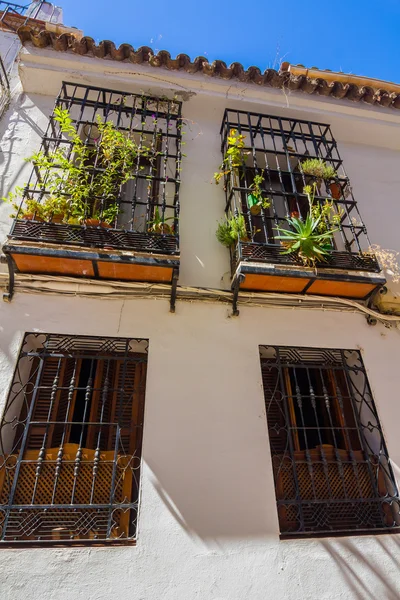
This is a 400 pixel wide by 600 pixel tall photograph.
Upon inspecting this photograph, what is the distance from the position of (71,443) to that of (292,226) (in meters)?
2.94

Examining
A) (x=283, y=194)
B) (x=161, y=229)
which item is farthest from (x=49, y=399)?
(x=283, y=194)

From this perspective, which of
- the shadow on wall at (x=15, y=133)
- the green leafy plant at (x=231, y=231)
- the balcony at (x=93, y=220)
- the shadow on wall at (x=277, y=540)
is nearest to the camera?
the shadow on wall at (x=277, y=540)

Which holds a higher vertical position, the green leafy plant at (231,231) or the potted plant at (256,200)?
the potted plant at (256,200)

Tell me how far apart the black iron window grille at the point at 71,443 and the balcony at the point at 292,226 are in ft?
4.57

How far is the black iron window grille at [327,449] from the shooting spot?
112 inches

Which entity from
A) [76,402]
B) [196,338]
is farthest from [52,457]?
[196,338]

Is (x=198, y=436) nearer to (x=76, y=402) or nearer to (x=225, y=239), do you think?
(x=76, y=402)

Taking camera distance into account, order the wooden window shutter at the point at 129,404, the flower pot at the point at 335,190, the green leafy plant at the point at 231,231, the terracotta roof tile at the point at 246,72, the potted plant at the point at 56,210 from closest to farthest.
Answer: the wooden window shutter at the point at 129,404
the potted plant at the point at 56,210
the green leafy plant at the point at 231,231
the flower pot at the point at 335,190
the terracotta roof tile at the point at 246,72

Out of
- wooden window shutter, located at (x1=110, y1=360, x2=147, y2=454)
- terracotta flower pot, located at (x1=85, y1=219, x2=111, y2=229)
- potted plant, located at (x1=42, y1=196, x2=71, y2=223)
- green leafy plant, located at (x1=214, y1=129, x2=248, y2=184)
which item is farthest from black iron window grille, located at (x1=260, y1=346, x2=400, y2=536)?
potted plant, located at (x1=42, y1=196, x2=71, y2=223)

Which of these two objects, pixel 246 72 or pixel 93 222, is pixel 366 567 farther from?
pixel 246 72

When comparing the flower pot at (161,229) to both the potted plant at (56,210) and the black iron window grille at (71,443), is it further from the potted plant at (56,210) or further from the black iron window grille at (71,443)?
the black iron window grille at (71,443)

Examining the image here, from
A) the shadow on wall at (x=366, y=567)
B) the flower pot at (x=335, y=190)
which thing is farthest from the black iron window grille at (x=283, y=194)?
the shadow on wall at (x=366, y=567)

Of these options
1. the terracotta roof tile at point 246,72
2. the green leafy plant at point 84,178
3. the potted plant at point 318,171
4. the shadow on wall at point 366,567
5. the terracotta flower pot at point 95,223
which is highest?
the terracotta roof tile at point 246,72

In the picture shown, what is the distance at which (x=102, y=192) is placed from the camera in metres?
3.75
